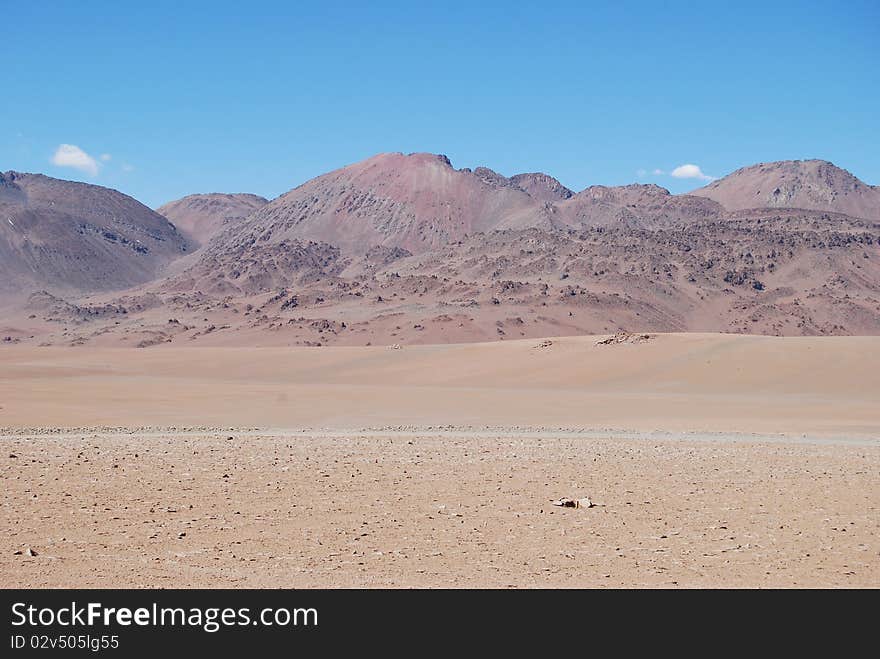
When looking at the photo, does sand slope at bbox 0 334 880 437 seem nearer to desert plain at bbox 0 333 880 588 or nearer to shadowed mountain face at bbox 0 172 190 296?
desert plain at bbox 0 333 880 588

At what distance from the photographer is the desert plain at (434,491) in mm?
9477

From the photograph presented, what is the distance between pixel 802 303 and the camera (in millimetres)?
103312

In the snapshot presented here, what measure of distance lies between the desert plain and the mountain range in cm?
5949

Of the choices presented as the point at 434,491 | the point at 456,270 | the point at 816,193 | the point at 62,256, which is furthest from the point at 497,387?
the point at 816,193

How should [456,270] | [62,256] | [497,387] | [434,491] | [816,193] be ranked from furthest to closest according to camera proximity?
1. [816,193]
2. [62,256]
3. [456,270]
4. [497,387]
5. [434,491]

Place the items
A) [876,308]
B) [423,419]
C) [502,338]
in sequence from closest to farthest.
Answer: [423,419], [502,338], [876,308]

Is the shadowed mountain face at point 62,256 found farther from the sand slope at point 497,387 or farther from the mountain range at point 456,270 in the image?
the sand slope at point 497,387

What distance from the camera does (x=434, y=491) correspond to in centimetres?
1390

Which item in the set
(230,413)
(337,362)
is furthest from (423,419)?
(337,362)

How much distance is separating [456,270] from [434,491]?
10809 cm

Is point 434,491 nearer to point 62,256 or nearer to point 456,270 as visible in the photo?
point 456,270

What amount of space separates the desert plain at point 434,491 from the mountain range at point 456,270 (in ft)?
195

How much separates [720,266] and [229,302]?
186 ft
